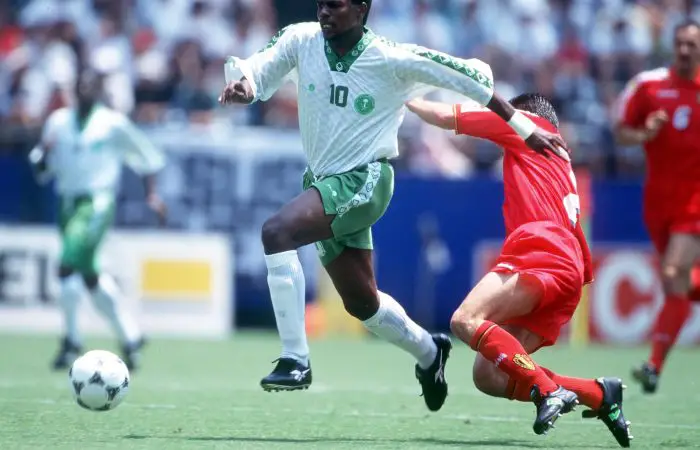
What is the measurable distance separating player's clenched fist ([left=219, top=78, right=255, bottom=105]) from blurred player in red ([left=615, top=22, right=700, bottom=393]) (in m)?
4.33

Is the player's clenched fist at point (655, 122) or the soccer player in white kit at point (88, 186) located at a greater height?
the player's clenched fist at point (655, 122)

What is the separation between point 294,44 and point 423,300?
892cm

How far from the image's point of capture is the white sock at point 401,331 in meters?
8.30

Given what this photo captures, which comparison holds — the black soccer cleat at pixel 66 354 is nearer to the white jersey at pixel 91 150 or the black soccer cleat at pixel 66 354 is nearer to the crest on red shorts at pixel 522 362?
the white jersey at pixel 91 150

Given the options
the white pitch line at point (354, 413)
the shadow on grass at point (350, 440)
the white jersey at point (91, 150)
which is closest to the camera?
the shadow on grass at point (350, 440)

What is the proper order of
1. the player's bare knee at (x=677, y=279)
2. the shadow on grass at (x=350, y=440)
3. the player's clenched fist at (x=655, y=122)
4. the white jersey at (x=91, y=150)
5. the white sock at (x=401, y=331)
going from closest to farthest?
1. the shadow on grass at (x=350, y=440)
2. the white sock at (x=401, y=331)
3. the player's clenched fist at (x=655, y=122)
4. the player's bare knee at (x=677, y=279)
5. the white jersey at (x=91, y=150)

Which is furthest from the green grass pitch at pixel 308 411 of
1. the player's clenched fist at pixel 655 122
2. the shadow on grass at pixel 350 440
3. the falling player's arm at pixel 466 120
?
the player's clenched fist at pixel 655 122

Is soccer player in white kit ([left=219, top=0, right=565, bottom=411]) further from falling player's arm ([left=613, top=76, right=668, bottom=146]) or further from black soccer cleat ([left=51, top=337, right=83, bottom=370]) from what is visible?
black soccer cleat ([left=51, top=337, right=83, bottom=370])

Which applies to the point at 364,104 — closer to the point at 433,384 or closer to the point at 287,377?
the point at 287,377

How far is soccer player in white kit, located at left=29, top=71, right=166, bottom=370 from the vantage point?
12453 mm

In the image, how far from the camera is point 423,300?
1659 centimetres

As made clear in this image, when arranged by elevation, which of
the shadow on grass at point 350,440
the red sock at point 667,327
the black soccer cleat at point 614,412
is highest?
the black soccer cleat at point 614,412

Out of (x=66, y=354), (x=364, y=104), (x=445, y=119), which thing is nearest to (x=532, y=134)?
(x=445, y=119)

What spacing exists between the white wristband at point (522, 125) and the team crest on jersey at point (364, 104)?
0.82 m
